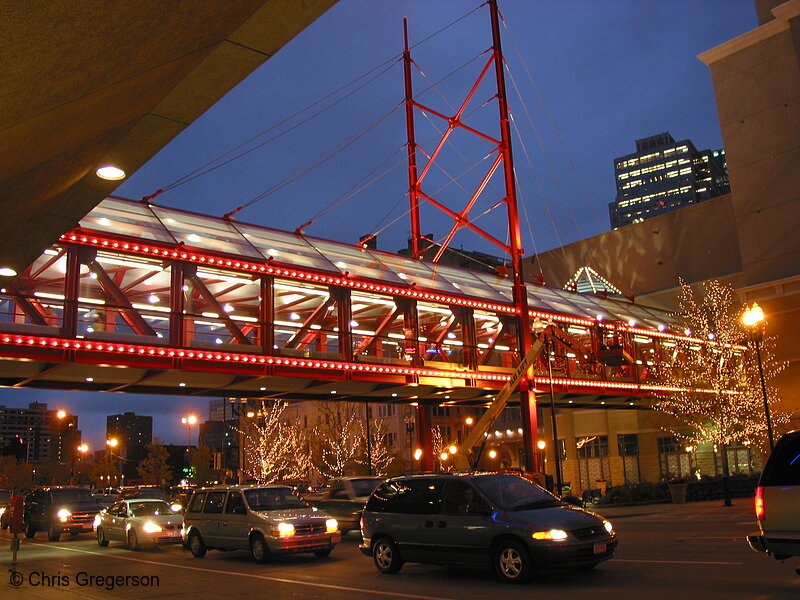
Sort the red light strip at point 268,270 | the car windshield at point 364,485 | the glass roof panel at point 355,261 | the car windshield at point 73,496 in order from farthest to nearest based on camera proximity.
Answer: the glass roof panel at point 355,261 < the car windshield at point 73,496 < the car windshield at point 364,485 < the red light strip at point 268,270

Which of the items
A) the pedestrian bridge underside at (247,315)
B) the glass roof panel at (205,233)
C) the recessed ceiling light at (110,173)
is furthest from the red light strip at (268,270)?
the recessed ceiling light at (110,173)

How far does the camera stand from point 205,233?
84.0 ft

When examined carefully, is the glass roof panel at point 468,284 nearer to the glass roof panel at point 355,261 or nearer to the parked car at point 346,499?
the glass roof panel at point 355,261

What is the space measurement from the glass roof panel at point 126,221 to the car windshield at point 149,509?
7635 millimetres

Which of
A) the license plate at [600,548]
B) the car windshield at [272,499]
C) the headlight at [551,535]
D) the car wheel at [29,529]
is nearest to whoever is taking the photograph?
the headlight at [551,535]

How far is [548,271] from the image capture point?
215ft

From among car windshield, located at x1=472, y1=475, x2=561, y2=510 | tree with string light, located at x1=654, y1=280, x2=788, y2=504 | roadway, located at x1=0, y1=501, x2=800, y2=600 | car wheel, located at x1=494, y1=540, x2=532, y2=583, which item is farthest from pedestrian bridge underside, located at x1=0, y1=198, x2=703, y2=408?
car wheel, located at x1=494, y1=540, x2=532, y2=583

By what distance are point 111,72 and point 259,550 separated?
12.6 meters

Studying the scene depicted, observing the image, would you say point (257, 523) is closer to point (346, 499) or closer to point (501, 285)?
point (346, 499)

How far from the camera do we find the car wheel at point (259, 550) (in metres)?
15.8

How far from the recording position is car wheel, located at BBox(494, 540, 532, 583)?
11.5 m

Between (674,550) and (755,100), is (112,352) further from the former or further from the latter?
(755,100)

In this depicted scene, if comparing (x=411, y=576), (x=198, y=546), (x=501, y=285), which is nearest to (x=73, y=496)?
(x=198, y=546)

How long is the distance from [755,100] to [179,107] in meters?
48.8
